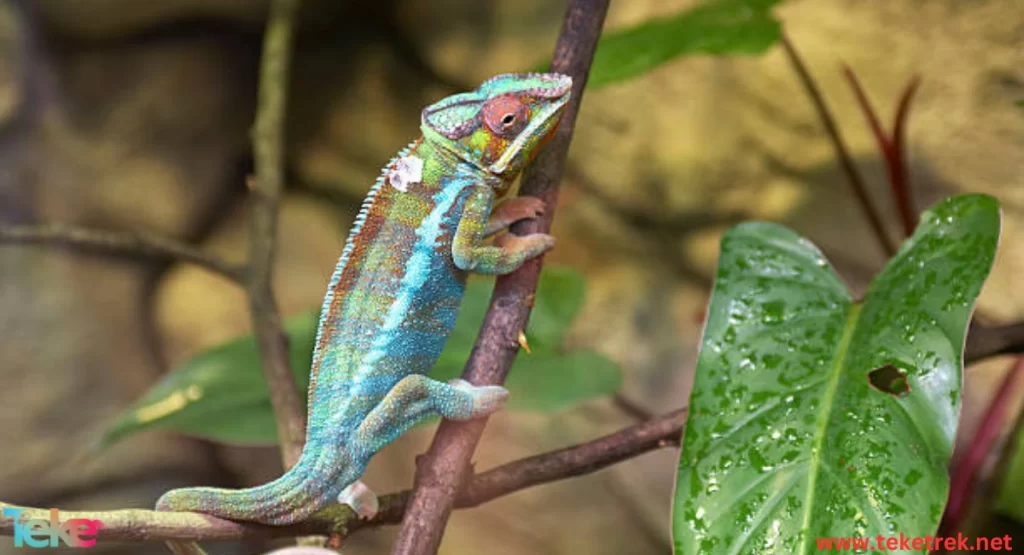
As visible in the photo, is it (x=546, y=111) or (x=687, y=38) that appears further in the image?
(x=687, y=38)

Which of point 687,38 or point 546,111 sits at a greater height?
point 687,38

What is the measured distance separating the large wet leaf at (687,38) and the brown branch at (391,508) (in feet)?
1.95

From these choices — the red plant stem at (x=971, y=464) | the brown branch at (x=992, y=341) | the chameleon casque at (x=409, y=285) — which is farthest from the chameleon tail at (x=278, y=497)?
the red plant stem at (x=971, y=464)

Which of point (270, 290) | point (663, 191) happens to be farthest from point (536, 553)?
point (270, 290)

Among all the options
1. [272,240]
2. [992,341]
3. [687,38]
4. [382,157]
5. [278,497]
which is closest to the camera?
[278,497]

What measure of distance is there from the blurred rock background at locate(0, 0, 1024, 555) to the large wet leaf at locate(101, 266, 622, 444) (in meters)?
0.16

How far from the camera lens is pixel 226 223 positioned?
2818 millimetres

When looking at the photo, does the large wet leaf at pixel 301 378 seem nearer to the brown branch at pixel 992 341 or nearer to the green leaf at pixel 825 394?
the green leaf at pixel 825 394

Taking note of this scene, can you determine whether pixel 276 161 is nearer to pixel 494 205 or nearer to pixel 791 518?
pixel 494 205

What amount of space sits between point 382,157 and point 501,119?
2.71 feet

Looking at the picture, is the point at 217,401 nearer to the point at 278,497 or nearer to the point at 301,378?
the point at 301,378

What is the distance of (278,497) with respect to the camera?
0.97m

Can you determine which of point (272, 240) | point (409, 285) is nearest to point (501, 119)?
point (409, 285)

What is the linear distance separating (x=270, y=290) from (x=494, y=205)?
2.06ft
